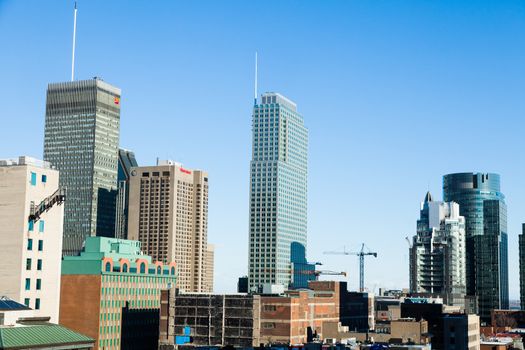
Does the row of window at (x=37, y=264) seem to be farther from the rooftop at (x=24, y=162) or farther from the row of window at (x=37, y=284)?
the rooftop at (x=24, y=162)

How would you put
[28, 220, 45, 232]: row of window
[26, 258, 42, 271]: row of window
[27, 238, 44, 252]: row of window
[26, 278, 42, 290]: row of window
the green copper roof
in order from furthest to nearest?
[28, 220, 45, 232]: row of window → [27, 238, 44, 252]: row of window → [26, 258, 42, 271]: row of window → [26, 278, 42, 290]: row of window → the green copper roof

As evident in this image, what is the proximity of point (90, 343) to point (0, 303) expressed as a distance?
482 inches

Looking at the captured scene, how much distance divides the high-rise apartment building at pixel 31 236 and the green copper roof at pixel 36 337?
59.0 meters

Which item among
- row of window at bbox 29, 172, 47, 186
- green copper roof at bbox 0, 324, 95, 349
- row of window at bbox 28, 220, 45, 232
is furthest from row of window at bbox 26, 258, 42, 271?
green copper roof at bbox 0, 324, 95, 349

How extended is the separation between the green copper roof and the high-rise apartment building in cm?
5903

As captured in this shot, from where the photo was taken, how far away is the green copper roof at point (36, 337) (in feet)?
284

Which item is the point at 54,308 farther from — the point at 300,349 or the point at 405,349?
the point at 405,349

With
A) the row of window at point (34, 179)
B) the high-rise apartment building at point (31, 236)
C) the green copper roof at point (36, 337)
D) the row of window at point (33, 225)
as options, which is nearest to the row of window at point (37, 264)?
the high-rise apartment building at point (31, 236)

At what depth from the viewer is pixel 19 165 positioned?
16925 centimetres

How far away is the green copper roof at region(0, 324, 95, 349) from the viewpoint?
284 feet

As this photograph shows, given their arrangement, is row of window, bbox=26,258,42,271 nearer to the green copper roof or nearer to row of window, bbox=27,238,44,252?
row of window, bbox=27,238,44,252

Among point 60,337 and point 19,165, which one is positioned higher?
point 19,165

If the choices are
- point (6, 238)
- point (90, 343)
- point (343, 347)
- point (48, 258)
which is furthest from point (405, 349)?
point (6, 238)

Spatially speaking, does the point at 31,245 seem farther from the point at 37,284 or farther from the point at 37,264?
the point at 37,284
